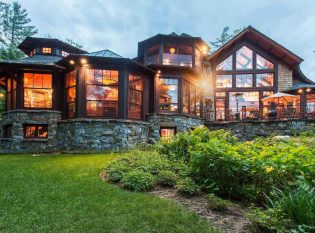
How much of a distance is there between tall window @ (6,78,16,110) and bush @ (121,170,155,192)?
11760 mm

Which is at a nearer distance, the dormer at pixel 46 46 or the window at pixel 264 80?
the dormer at pixel 46 46

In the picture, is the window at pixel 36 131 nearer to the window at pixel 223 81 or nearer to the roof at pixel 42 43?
the roof at pixel 42 43

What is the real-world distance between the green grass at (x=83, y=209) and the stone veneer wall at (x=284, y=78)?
1735 cm

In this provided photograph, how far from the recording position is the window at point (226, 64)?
19797 millimetres

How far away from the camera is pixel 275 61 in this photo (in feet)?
63.4

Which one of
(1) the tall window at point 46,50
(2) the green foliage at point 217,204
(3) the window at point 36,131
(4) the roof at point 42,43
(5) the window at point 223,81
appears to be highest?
(4) the roof at point 42,43

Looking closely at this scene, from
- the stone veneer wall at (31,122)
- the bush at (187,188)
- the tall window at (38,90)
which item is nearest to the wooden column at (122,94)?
the stone veneer wall at (31,122)

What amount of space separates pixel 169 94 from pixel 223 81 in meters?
6.05

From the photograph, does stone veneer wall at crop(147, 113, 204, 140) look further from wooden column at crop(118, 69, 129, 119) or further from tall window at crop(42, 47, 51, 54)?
tall window at crop(42, 47, 51, 54)

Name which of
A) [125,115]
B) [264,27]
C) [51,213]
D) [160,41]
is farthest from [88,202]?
[264,27]

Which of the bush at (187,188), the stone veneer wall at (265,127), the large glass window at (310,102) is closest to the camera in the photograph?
the bush at (187,188)

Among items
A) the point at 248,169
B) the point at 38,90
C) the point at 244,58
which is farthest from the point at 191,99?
the point at 248,169

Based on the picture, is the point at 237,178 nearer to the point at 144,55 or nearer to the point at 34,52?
the point at 144,55

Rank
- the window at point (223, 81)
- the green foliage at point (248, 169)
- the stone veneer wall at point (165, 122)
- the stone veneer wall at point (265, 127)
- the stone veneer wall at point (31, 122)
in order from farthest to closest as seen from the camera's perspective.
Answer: the window at point (223, 81) → the stone veneer wall at point (265, 127) → the stone veneer wall at point (165, 122) → the stone veneer wall at point (31, 122) → the green foliage at point (248, 169)
